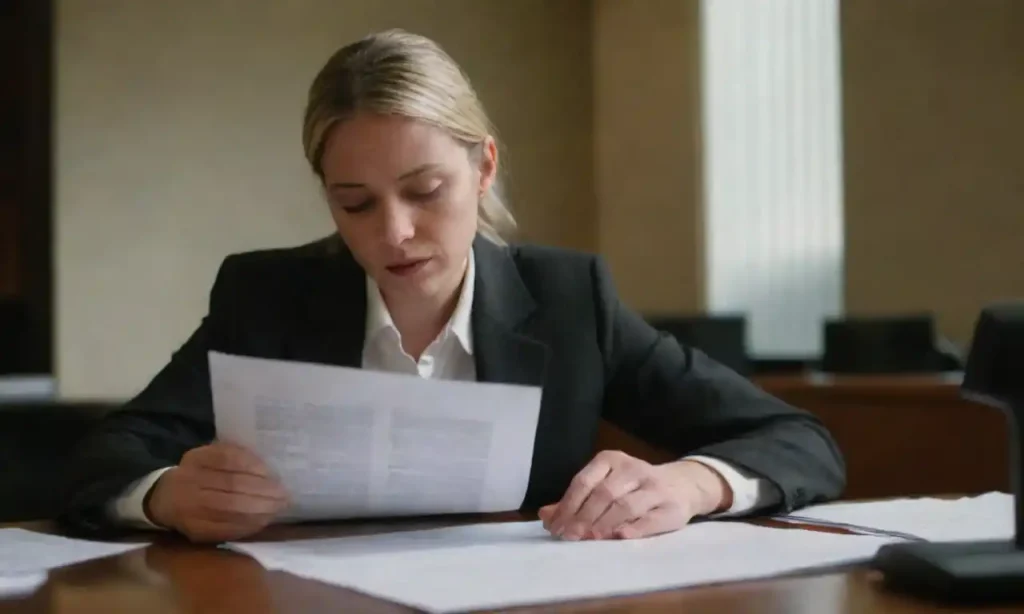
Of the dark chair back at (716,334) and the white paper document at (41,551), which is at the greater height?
the white paper document at (41,551)

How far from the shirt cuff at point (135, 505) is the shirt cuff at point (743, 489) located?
1.99ft

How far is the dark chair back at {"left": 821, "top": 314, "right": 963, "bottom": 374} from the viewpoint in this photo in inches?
132

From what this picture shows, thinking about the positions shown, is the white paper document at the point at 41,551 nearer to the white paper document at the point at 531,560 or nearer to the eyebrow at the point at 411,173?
the white paper document at the point at 531,560

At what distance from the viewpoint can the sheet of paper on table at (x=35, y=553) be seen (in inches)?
37.5

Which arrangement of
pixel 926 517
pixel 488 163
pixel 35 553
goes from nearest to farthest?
pixel 35 553
pixel 926 517
pixel 488 163

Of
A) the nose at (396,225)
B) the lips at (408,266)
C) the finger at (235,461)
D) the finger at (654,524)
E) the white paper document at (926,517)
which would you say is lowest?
the white paper document at (926,517)

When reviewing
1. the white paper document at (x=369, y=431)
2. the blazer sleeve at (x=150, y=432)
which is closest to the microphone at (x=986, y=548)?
the white paper document at (x=369, y=431)

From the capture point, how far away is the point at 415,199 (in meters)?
1.36

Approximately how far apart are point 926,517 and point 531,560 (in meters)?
0.48

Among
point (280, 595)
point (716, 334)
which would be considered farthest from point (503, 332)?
point (716, 334)

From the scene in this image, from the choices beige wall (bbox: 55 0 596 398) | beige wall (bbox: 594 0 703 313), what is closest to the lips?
beige wall (bbox: 55 0 596 398)

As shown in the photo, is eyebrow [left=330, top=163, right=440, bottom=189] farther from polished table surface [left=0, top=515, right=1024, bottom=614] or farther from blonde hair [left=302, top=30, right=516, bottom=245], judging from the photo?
polished table surface [left=0, top=515, right=1024, bottom=614]

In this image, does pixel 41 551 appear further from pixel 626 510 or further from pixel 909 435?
pixel 909 435

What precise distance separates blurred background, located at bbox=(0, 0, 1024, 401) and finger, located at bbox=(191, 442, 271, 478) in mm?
2429
